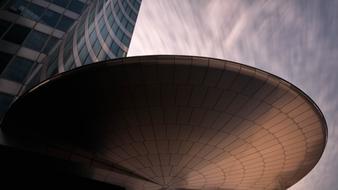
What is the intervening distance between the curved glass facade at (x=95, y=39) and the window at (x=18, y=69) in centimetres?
111

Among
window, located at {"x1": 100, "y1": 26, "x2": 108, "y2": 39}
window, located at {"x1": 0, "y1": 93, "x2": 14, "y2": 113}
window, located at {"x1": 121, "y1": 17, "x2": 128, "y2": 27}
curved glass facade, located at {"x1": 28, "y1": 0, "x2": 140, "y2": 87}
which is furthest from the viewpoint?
window, located at {"x1": 121, "y1": 17, "x2": 128, "y2": 27}

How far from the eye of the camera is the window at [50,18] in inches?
1210

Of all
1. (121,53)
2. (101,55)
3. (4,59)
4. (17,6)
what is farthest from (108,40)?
(4,59)

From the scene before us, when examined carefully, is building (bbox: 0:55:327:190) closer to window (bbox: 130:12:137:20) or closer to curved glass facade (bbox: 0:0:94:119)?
curved glass facade (bbox: 0:0:94:119)

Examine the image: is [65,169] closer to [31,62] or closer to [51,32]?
[31,62]

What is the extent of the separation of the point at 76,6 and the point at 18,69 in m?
14.7

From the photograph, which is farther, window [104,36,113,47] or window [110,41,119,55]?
window [110,41,119,55]

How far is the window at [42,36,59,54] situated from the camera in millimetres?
28631

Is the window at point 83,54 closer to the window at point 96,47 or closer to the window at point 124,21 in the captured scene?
the window at point 96,47

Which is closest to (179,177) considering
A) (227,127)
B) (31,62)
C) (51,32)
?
(227,127)

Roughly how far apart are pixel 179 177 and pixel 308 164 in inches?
439

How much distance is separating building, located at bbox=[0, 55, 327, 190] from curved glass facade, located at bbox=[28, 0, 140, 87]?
10006 mm

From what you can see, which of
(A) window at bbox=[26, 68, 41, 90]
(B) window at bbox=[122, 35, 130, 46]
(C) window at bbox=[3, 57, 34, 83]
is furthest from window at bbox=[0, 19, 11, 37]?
(B) window at bbox=[122, 35, 130, 46]

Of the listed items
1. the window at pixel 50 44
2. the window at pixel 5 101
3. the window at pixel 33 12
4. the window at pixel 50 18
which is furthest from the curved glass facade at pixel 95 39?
the window at pixel 33 12
